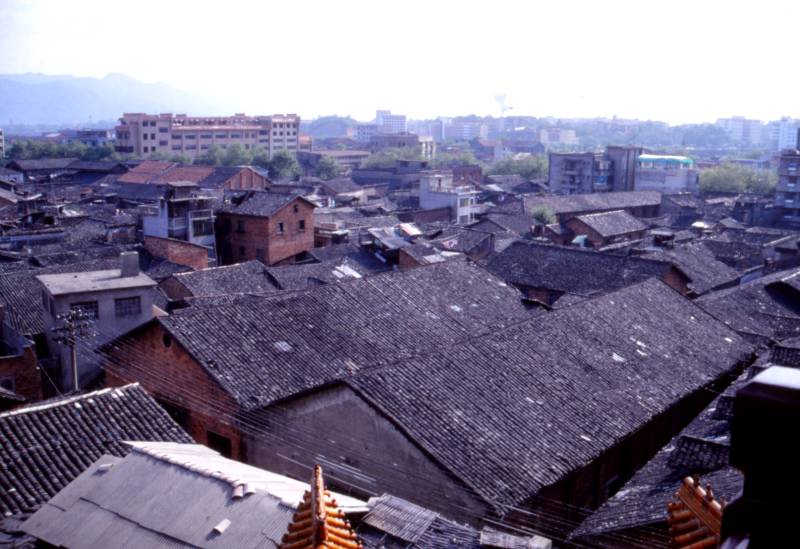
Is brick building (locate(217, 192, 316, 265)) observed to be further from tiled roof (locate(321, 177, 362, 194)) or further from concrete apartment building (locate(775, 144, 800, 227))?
concrete apartment building (locate(775, 144, 800, 227))

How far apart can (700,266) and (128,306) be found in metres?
27.3

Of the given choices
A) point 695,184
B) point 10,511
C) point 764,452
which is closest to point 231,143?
point 695,184

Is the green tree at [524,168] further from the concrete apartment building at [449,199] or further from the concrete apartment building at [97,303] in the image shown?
the concrete apartment building at [97,303]

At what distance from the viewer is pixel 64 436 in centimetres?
1451

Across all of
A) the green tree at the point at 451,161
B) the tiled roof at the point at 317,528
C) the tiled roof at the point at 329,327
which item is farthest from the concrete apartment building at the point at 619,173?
the tiled roof at the point at 317,528

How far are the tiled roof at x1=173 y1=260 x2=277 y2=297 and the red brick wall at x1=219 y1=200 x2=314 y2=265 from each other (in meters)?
8.81

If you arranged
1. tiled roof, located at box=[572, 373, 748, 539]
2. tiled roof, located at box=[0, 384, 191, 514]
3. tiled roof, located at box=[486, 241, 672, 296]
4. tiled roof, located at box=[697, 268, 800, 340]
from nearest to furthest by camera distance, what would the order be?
tiled roof, located at box=[572, 373, 748, 539]
tiled roof, located at box=[0, 384, 191, 514]
tiled roof, located at box=[697, 268, 800, 340]
tiled roof, located at box=[486, 241, 672, 296]

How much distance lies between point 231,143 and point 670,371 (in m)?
105

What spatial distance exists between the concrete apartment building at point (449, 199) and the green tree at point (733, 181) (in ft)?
106

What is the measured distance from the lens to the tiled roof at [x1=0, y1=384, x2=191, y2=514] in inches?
520

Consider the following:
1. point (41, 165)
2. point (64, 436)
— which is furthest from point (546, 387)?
point (41, 165)

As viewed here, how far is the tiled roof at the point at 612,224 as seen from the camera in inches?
1950

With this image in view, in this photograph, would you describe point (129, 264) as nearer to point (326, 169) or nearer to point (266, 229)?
point (266, 229)

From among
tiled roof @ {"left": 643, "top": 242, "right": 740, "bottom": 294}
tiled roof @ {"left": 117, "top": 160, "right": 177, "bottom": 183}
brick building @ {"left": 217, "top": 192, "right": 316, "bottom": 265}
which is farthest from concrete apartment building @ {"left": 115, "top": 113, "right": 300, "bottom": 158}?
tiled roof @ {"left": 643, "top": 242, "right": 740, "bottom": 294}
